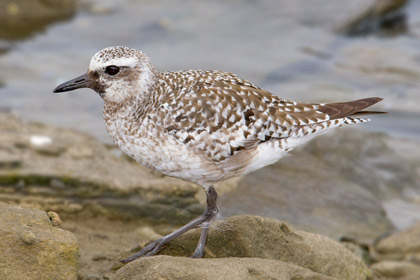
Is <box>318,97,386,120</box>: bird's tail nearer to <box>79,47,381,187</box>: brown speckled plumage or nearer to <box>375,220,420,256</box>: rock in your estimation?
<box>79,47,381,187</box>: brown speckled plumage

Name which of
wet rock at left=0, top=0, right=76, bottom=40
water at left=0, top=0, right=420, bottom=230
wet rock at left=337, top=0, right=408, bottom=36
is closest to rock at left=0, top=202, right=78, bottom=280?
water at left=0, top=0, right=420, bottom=230

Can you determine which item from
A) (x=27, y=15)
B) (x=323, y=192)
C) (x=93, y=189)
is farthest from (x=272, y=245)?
(x=27, y=15)

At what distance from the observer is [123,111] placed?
7098 millimetres

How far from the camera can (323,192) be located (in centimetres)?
1023

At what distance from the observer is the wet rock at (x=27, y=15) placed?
16.8 meters

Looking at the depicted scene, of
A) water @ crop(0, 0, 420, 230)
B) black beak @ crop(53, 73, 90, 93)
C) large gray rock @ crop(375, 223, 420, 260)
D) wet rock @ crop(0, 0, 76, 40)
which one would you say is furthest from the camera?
wet rock @ crop(0, 0, 76, 40)

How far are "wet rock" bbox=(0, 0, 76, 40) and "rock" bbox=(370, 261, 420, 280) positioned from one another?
36.9 feet

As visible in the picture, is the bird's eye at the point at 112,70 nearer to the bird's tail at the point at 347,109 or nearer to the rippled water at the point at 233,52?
the bird's tail at the point at 347,109

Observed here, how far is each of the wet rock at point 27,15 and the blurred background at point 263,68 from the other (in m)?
0.03

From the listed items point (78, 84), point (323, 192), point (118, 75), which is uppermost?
point (118, 75)

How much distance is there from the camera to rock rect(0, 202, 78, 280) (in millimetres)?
5723

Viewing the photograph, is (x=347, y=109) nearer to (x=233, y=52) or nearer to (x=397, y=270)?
(x=397, y=270)

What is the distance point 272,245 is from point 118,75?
245 cm

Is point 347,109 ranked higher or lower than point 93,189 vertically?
higher
